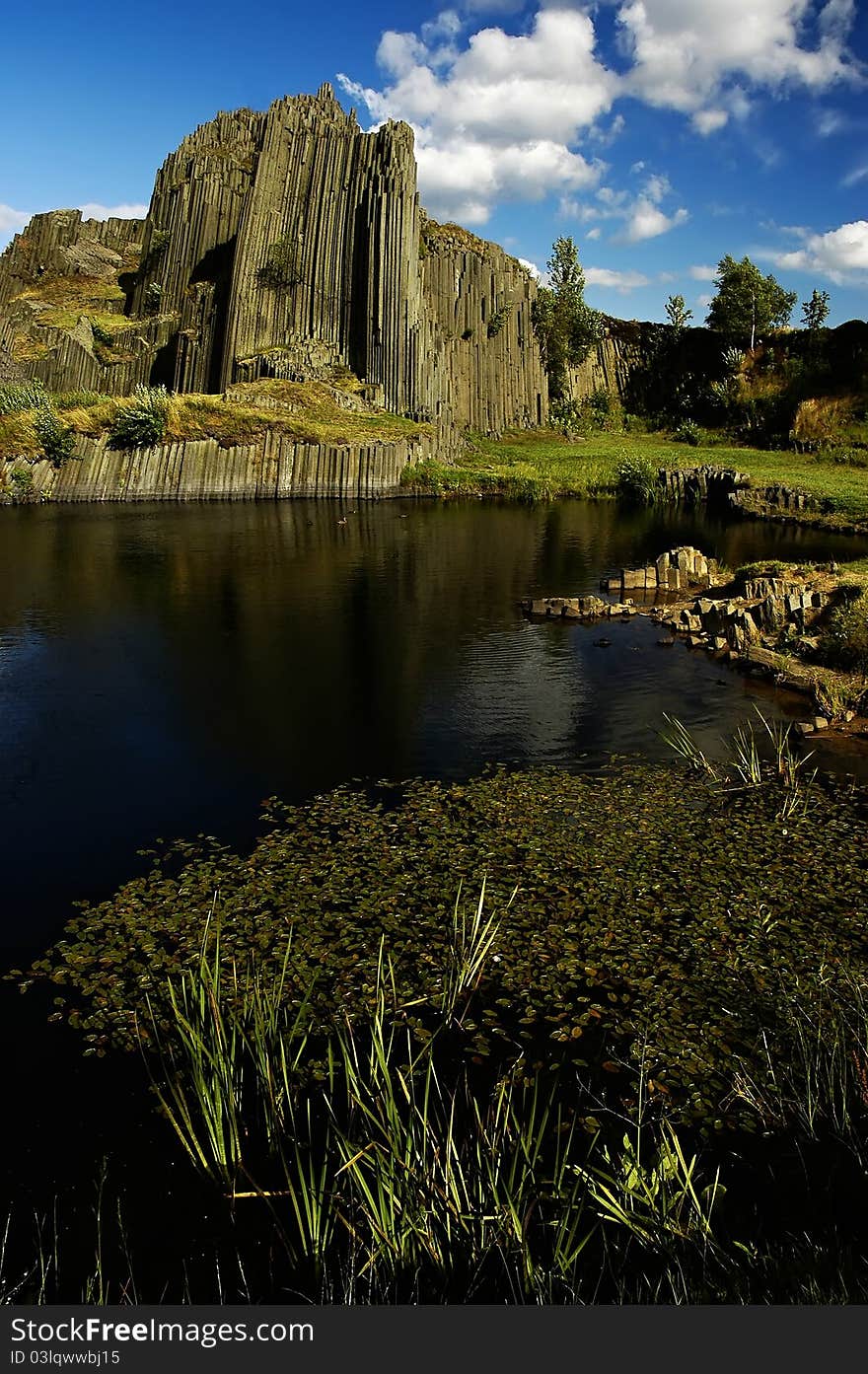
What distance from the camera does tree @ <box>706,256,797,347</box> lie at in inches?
3374

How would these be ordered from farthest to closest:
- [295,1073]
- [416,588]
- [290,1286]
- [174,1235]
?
[416,588] → [295,1073] → [174,1235] → [290,1286]

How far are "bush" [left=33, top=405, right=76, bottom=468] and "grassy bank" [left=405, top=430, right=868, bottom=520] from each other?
2193 centimetres

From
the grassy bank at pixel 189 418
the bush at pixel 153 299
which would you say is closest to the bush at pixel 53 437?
the grassy bank at pixel 189 418

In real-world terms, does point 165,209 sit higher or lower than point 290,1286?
higher

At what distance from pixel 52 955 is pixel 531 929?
235 inches

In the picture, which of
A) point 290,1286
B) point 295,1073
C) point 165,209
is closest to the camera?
point 290,1286

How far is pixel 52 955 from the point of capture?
11.0m

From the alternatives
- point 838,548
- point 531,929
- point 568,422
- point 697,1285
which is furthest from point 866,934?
point 568,422

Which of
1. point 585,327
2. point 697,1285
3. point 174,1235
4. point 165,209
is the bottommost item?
point 174,1235

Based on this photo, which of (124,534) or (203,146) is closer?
(124,534)

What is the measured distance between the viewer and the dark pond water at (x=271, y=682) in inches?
607

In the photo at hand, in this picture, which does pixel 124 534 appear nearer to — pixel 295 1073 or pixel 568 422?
pixel 295 1073

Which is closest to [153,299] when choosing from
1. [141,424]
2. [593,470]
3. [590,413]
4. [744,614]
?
[141,424]

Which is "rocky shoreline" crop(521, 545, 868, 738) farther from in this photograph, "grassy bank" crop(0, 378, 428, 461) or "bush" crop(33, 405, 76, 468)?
"bush" crop(33, 405, 76, 468)
